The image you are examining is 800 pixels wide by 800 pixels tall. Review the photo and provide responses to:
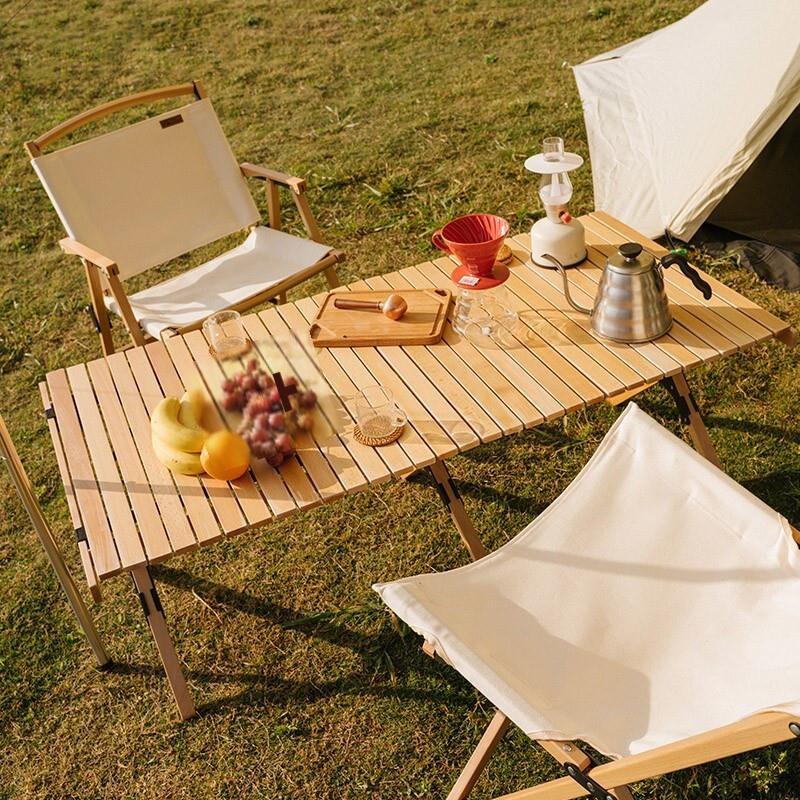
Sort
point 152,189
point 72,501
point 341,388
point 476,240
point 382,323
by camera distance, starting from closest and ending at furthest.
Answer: point 72,501 → point 341,388 → point 382,323 → point 476,240 → point 152,189

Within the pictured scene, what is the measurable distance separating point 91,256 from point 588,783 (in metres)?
2.59

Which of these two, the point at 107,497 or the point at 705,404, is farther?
the point at 705,404

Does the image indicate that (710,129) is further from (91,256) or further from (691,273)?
(91,256)

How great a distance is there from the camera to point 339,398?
2641mm

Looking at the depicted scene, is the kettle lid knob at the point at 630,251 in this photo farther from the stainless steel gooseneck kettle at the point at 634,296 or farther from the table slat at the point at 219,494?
the table slat at the point at 219,494

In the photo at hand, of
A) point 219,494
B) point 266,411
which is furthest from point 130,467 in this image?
point 266,411

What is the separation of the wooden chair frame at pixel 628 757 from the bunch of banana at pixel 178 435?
32.2 inches

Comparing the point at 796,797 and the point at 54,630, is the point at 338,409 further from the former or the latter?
the point at 796,797

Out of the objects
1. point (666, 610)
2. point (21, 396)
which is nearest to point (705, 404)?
point (666, 610)

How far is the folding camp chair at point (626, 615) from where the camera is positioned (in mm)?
1941

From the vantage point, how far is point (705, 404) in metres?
3.55

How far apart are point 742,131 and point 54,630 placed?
11.3 ft

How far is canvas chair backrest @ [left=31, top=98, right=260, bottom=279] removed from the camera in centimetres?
372

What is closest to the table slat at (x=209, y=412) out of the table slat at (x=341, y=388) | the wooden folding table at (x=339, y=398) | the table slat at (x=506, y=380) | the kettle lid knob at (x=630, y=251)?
the wooden folding table at (x=339, y=398)
